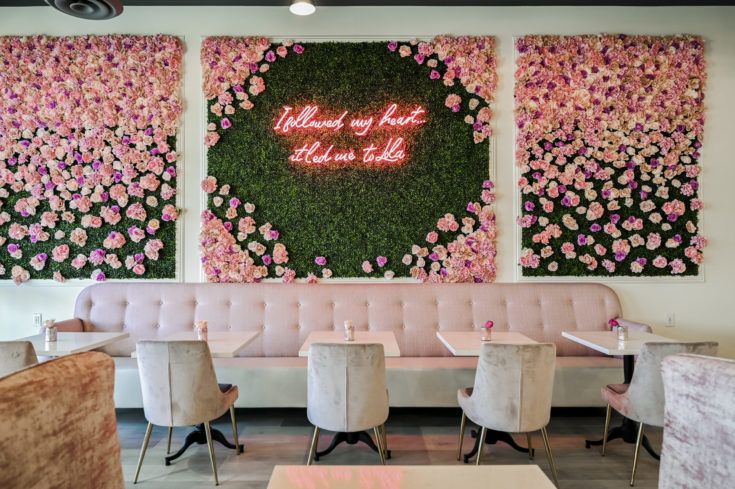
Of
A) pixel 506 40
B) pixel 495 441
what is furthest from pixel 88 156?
pixel 495 441

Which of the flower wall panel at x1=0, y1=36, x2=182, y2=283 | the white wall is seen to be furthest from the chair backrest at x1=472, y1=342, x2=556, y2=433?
the flower wall panel at x1=0, y1=36, x2=182, y2=283

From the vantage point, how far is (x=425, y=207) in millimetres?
4363

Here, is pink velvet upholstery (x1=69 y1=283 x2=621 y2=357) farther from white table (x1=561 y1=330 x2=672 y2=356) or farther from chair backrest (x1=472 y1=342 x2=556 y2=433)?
chair backrest (x1=472 y1=342 x2=556 y2=433)

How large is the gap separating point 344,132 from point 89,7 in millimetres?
2201

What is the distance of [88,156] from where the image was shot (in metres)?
4.29

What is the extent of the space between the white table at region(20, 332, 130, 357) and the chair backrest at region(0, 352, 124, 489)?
1.94 meters

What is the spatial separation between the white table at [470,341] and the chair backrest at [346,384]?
0.64m

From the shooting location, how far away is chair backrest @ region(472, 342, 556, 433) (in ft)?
8.17

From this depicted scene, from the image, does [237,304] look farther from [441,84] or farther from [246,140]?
[441,84]

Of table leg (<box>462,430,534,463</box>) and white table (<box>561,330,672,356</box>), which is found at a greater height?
white table (<box>561,330,672,356</box>)

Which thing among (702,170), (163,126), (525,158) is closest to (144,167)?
(163,126)

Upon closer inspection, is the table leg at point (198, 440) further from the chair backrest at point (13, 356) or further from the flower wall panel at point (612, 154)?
the flower wall panel at point (612, 154)

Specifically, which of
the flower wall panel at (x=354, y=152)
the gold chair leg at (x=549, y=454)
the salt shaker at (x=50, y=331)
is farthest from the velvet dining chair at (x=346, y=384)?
the salt shaker at (x=50, y=331)

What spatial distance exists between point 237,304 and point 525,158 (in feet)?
10.1
